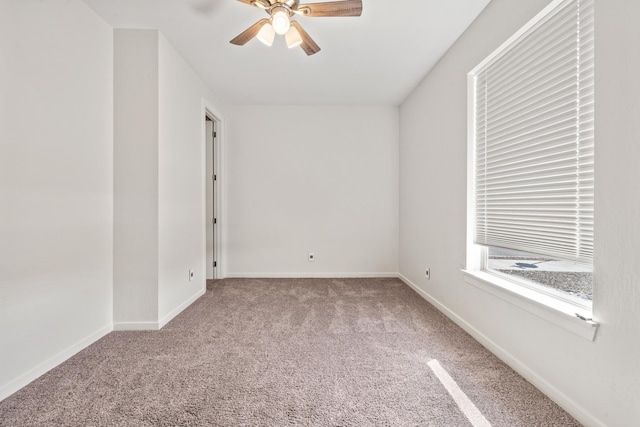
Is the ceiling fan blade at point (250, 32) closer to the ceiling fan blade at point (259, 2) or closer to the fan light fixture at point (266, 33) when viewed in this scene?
the fan light fixture at point (266, 33)

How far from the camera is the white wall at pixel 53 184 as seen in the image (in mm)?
1645

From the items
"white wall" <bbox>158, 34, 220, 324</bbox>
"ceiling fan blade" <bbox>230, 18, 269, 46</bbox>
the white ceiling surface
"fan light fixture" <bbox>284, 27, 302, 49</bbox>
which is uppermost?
the white ceiling surface

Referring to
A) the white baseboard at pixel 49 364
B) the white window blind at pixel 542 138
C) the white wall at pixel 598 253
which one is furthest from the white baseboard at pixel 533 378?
the white baseboard at pixel 49 364

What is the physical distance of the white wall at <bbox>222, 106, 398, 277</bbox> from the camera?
4.39 meters

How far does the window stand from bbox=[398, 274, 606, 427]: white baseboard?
47 centimetres

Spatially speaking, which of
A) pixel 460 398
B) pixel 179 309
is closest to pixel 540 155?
pixel 460 398

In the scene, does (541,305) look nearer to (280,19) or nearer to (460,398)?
(460,398)

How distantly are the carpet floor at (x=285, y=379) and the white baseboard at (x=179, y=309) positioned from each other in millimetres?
63

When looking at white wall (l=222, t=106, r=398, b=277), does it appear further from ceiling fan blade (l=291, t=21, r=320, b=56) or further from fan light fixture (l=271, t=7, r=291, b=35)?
fan light fixture (l=271, t=7, r=291, b=35)

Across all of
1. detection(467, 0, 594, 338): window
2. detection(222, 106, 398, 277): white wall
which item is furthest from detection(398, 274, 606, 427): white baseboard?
detection(222, 106, 398, 277): white wall

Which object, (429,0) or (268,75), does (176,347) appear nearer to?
(268,75)

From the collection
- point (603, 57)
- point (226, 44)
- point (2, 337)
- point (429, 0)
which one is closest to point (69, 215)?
point (2, 337)

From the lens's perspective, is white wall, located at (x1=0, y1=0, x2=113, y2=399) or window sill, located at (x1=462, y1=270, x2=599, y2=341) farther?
white wall, located at (x1=0, y1=0, x2=113, y2=399)

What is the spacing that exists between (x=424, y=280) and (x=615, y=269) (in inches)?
88.6
